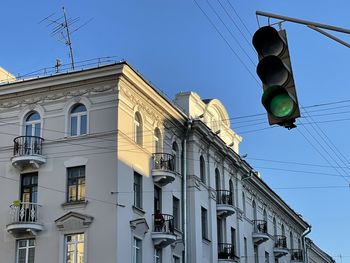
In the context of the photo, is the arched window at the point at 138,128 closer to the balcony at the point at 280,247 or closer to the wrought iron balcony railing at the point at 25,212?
the wrought iron balcony railing at the point at 25,212

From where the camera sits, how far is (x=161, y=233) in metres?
28.1

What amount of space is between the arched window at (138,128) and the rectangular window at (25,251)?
6263 mm

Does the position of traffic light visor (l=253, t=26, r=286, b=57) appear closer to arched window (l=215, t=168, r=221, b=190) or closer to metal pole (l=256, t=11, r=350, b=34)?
metal pole (l=256, t=11, r=350, b=34)

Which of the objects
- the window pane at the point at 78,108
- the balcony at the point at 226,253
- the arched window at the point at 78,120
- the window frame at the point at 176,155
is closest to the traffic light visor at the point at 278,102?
the arched window at the point at 78,120

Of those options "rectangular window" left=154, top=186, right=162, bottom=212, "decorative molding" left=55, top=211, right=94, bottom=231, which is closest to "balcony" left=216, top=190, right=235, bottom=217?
"rectangular window" left=154, top=186, right=162, bottom=212

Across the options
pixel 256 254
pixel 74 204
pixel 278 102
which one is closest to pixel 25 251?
pixel 74 204

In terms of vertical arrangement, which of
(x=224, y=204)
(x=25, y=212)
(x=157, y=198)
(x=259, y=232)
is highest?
(x=224, y=204)

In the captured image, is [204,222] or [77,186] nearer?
[77,186]

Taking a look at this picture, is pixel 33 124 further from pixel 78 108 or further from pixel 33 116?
pixel 78 108

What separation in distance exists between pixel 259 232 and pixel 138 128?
17.1m

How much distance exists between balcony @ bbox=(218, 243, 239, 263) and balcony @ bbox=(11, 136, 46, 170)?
40.8ft

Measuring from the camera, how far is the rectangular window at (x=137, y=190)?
1094 inches

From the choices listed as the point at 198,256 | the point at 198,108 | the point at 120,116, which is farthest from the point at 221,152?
the point at 120,116

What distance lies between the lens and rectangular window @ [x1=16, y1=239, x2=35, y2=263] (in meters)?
26.6
